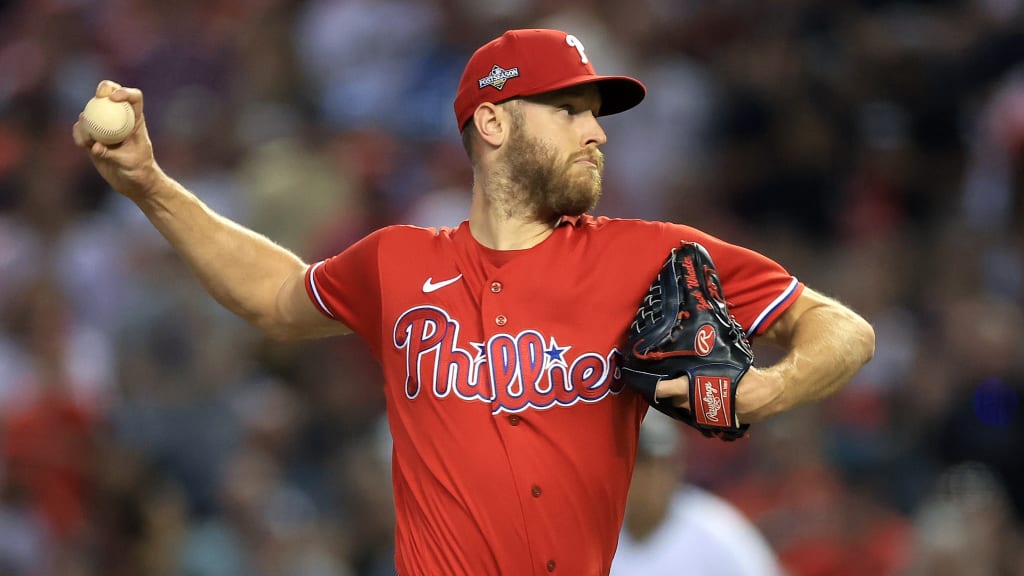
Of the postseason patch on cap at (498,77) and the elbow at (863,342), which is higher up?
the postseason patch on cap at (498,77)

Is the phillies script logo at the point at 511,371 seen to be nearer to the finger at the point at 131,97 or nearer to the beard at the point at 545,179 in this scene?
the beard at the point at 545,179

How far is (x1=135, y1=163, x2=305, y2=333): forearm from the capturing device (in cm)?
416

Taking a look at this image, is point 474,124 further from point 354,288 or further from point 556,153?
point 354,288

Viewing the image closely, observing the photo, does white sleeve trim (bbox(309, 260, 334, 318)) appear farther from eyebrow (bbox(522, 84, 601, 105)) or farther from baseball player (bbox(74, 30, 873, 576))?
eyebrow (bbox(522, 84, 601, 105))

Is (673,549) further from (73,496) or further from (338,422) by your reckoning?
(73,496)

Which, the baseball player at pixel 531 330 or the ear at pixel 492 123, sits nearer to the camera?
the baseball player at pixel 531 330

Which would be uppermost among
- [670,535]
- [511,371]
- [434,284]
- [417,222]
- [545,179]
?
[417,222]

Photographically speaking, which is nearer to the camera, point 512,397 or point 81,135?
point 512,397

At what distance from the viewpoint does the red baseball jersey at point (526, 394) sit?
141 inches

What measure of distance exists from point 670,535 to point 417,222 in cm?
286

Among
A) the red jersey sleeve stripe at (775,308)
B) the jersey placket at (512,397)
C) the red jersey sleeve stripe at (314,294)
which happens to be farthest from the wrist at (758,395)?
the red jersey sleeve stripe at (314,294)

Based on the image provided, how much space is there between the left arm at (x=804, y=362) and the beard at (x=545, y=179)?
57 cm

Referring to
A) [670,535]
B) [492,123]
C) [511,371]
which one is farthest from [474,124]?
[670,535]

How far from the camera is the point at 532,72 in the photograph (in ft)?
12.3
